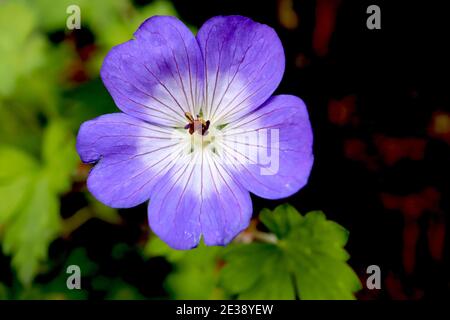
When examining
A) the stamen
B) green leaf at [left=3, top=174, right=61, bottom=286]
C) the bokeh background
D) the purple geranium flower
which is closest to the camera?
the purple geranium flower

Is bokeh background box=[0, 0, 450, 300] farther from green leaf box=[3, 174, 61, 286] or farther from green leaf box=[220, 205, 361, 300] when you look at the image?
green leaf box=[220, 205, 361, 300]

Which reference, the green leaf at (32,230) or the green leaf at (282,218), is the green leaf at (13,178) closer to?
the green leaf at (32,230)

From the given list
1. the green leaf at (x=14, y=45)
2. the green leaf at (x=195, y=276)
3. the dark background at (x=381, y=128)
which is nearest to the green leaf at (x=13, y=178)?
the green leaf at (x=14, y=45)

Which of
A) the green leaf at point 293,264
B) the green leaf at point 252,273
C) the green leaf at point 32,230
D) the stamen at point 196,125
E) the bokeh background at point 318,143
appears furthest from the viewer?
the bokeh background at point 318,143

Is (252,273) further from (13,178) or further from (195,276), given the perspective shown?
(13,178)

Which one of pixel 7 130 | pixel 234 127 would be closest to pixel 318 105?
pixel 234 127

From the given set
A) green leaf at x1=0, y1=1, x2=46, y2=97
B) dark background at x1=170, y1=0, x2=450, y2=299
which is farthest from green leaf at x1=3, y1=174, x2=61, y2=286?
dark background at x1=170, y1=0, x2=450, y2=299

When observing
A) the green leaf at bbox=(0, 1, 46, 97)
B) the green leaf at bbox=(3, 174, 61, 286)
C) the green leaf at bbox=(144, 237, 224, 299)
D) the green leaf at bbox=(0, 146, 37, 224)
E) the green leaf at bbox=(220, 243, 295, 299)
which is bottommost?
the green leaf at bbox=(144, 237, 224, 299)
